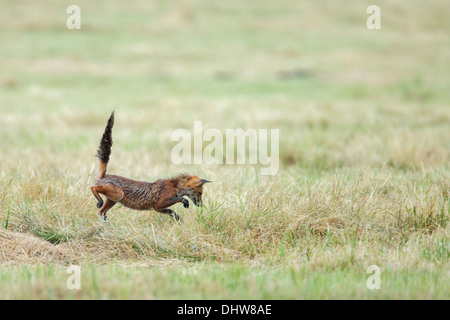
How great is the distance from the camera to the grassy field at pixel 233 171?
552cm

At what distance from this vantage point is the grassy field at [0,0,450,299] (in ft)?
18.1

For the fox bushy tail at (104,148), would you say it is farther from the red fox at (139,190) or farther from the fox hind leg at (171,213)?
the fox hind leg at (171,213)

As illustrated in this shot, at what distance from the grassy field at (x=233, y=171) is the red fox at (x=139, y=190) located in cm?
27

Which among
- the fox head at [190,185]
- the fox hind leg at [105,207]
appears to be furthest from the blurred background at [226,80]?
the fox head at [190,185]

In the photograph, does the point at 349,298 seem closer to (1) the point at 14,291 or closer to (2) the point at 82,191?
(1) the point at 14,291

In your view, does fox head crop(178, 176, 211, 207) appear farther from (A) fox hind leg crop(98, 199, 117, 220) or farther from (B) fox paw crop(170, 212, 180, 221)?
(A) fox hind leg crop(98, 199, 117, 220)

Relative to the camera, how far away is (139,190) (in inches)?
255

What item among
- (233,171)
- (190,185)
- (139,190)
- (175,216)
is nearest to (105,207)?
(139,190)

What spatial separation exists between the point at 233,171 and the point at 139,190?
10.4 feet

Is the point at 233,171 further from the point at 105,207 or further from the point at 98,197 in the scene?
the point at 98,197

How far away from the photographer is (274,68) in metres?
29.4

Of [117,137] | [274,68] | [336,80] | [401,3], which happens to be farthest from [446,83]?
[401,3]

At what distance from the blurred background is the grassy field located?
10 cm

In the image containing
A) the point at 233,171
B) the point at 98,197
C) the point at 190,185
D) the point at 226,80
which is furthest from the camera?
the point at 226,80
